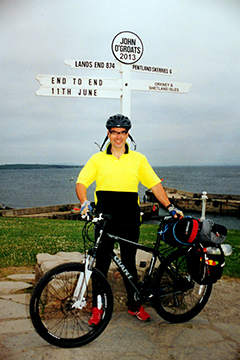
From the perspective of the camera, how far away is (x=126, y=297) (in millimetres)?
3172

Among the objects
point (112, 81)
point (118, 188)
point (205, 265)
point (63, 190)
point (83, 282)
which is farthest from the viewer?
point (63, 190)

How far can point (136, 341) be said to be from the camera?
96.9 inches

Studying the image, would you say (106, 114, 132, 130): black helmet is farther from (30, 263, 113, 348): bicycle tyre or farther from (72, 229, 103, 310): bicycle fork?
(30, 263, 113, 348): bicycle tyre

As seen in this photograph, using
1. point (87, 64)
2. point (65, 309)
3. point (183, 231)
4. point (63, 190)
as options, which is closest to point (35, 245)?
point (65, 309)

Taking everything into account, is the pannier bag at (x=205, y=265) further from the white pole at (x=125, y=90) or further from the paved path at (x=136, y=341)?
the white pole at (x=125, y=90)

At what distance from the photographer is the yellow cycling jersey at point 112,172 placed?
273cm

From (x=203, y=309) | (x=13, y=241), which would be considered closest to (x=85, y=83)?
(x=203, y=309)

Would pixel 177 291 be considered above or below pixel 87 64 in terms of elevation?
below

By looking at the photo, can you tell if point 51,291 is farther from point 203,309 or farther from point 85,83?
point 85,83

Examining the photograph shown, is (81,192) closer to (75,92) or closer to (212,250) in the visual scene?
(212,250)

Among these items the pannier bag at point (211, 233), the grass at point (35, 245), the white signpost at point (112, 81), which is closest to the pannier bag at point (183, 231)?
the pannier bag at point (211, 233)

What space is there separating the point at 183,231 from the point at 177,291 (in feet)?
2.21

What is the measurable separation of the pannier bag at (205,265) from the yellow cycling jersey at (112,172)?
0.82 m

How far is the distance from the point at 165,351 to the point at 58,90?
2.96 m
